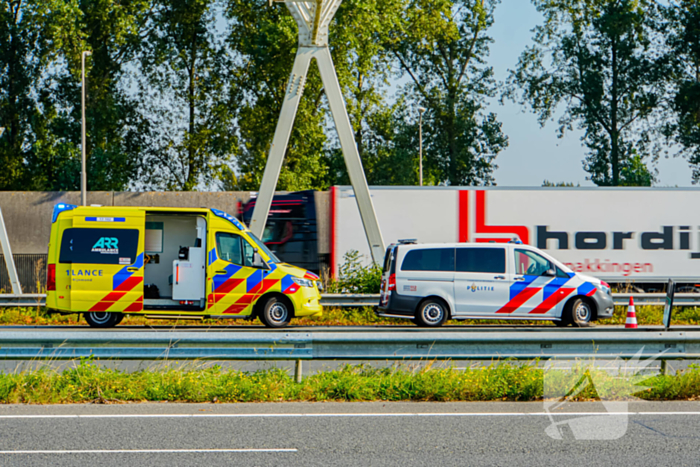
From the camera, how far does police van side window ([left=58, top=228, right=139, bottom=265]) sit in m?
13.5

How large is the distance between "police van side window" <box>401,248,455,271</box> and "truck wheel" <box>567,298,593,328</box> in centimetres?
248

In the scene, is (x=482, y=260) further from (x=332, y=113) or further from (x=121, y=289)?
(x=121, y=289)

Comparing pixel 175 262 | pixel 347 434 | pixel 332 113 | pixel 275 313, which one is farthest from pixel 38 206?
pixel 347 434

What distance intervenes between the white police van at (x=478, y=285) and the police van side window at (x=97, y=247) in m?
4.95

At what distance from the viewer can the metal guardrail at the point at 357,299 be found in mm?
15828

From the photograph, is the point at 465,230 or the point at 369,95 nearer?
the point at 465,230

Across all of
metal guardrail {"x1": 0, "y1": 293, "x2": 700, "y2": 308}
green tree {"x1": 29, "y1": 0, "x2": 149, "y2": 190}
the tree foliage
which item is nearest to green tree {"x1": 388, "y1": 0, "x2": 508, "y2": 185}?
the tree foliage

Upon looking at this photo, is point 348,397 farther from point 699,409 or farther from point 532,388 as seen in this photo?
point 699,409

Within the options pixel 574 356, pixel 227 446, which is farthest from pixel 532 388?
pixel 227 446

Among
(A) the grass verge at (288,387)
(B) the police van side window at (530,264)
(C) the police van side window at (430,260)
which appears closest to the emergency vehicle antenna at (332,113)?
(C) the police van side window at (430,260)

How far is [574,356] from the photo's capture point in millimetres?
7793

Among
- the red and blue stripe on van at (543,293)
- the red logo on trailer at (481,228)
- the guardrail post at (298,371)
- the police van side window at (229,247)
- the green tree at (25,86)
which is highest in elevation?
the green tree at (25,86)

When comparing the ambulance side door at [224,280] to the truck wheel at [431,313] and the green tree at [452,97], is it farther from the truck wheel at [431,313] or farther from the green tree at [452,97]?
the green tree at [452,97]

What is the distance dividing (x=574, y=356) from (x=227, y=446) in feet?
13.2
